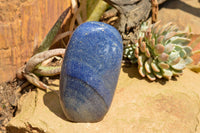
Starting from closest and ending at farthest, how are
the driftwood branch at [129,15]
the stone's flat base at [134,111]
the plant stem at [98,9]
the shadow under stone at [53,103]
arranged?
the stone's flat base at [134,111]
the shadow under stone at [53,103]
the driftwood branch at [129,15]
the plant stem at [98,9]

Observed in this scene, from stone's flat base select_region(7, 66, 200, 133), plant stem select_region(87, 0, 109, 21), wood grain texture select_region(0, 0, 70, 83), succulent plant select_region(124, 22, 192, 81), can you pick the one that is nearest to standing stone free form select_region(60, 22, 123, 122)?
stone's flat base select_region(7, 66, 200, 133)

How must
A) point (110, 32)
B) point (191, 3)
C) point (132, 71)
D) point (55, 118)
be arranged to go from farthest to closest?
point (191, 3)
point (132, 71)
point (55, 118)
point (110, 32)

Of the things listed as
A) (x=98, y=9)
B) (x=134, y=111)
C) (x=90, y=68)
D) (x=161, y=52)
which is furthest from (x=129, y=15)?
(x=90, y=68)

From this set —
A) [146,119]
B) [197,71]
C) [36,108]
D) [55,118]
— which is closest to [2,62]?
[36,108]

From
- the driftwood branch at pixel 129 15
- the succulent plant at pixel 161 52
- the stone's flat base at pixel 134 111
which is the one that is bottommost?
the stone's flat base at pixel 134 111

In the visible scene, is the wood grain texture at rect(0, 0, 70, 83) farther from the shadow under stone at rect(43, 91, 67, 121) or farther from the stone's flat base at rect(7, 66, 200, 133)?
the shadow under stone at rect(43, 91, 67, 121)

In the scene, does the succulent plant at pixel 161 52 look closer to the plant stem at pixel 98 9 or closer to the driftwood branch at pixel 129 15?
the driftwood branch at pixel 129 15

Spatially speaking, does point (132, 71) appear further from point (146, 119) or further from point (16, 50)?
point (16, 50)

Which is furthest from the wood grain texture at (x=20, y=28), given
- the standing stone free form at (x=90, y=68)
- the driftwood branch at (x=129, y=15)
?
the standing stone free form at (x=90, y=68)
